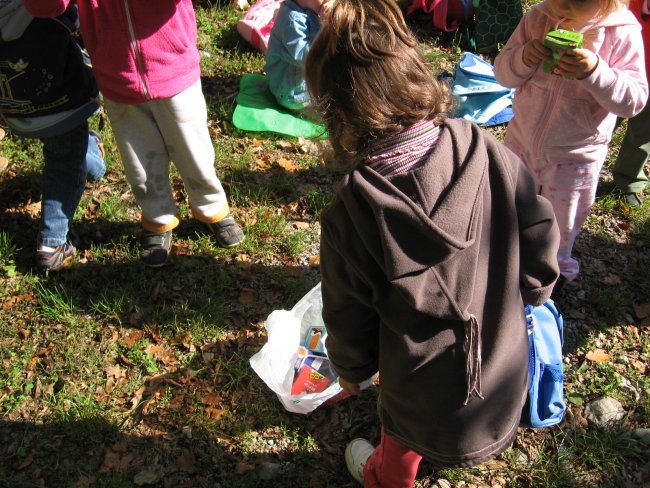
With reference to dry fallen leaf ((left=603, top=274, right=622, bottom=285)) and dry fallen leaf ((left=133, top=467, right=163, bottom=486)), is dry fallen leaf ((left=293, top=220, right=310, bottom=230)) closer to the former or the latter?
dry fallen leaf ((left=133, top=467, right=163, bottom=486))

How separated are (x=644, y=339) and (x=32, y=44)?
11.3ft

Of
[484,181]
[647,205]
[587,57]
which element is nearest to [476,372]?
[484,181]

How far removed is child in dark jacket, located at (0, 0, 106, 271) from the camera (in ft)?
8.54

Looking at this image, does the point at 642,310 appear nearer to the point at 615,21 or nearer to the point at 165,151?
the point at 615,21

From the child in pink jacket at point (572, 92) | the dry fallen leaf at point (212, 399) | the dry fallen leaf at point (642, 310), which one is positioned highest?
the child in pink jacket at point (572, 92)

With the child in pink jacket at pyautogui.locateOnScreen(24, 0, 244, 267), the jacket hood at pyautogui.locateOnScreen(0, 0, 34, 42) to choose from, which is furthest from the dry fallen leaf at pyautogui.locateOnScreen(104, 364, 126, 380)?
the jacket hood at pyautogui.locateOnScreen(0, 0, 34, 42)

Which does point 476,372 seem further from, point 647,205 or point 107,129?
point 107,129

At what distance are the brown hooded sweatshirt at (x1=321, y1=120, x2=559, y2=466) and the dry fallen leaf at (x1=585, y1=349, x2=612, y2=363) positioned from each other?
1.34 m

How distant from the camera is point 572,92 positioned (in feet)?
7.93

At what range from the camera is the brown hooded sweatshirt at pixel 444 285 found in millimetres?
1414

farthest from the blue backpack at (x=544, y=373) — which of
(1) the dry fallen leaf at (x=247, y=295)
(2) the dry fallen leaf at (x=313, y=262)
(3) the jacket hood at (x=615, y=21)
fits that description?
(1) the dry fallen leaf at (x=247, y=295)

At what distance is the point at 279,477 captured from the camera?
2.61 meters

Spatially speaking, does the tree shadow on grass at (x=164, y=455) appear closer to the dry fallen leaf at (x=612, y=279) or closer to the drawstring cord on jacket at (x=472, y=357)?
the drawstring cord on jacket at (x=472, y=357)

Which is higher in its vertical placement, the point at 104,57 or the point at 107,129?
the point at 104,57
